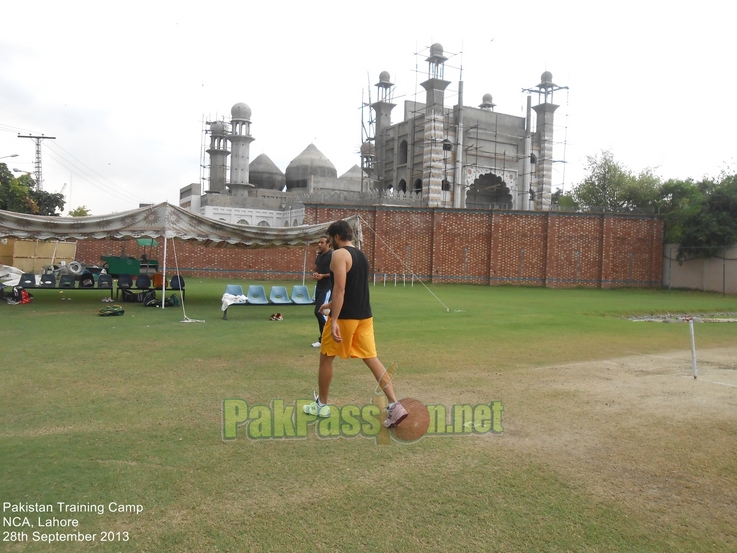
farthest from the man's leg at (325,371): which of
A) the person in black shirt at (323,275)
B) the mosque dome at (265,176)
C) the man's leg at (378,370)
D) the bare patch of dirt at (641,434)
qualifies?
the mosque dome at (265,176)

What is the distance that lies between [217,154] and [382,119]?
14798mm

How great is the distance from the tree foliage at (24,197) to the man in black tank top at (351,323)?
31.7 m

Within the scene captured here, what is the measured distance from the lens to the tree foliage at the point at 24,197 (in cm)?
3191

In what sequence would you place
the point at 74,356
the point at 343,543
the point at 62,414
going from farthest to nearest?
1. the point at 74,356
2. the point at 62,414
3. the point at 343,543

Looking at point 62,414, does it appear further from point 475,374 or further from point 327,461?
point 475,374

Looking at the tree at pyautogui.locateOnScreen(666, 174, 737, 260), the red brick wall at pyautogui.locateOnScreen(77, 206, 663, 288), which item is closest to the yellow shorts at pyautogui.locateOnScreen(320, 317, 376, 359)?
the red brick wall at pyautogui.locateOnScreen(77, 206, 663, 288)

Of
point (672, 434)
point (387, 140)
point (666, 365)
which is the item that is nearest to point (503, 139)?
point (387, 140)

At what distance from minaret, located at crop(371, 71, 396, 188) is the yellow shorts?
1768 inches

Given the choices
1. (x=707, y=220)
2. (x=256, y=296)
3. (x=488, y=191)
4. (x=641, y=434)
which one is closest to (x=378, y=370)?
(x=641, y=434)

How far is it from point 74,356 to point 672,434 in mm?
7269

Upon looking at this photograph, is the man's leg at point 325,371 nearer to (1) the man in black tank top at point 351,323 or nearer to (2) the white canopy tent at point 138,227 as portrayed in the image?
(1) the man in black tank top at point 351,323

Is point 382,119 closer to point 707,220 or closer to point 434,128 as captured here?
point 434,128

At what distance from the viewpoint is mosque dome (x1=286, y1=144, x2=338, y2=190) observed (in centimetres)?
4962

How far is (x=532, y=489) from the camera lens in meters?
3.80
